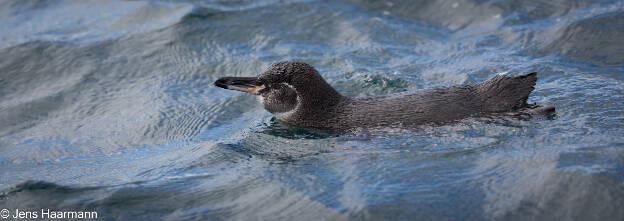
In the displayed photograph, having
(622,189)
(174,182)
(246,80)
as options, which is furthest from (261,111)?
(622,189)

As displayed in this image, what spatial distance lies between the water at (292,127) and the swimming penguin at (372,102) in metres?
0.15

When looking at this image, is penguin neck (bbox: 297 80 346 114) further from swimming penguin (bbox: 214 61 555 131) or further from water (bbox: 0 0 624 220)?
water (bbox: 0 0 624 220)

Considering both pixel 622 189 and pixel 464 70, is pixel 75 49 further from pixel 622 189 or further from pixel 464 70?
pixel 622 189

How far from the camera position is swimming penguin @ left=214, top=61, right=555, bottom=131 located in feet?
19.9

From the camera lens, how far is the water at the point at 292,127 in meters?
4.68

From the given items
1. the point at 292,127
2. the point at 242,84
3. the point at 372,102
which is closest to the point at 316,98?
the point at 292,127

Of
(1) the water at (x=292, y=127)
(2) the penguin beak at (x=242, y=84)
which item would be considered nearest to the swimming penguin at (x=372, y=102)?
(2) the penguin beak at (x=242, y=84)

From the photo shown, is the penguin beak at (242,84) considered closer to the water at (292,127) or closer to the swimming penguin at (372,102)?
the swimming penguin at (372,102)

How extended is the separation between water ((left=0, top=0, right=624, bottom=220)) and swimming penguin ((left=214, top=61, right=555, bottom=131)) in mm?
149

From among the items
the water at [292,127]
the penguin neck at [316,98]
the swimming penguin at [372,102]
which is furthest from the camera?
the penguin neck at [316,98]

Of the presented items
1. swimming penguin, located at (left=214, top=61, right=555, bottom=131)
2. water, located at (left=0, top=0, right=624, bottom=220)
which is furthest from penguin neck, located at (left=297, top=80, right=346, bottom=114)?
water, located at (left=0, top=0, right=624, bottom=220)

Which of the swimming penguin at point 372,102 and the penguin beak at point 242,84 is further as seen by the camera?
the penguin beak at point 242,84

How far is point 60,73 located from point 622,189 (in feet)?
26.6

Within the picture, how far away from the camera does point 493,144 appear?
5508mm
